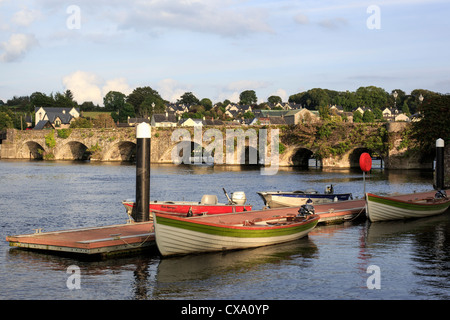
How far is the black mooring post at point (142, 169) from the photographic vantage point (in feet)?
75.5

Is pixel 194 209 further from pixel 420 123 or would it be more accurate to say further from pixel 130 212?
pixel 420 123

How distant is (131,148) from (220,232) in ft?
265

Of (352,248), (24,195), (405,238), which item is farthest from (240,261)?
(24,195)

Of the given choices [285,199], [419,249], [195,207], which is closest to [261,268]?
[419,249]

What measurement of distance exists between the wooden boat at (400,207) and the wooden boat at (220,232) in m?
5.02

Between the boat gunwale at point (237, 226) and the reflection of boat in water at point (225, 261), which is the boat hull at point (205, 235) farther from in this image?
the reflection of boat in water at point (225, 261)

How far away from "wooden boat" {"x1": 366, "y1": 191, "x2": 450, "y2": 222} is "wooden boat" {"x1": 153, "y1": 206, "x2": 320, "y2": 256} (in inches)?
198

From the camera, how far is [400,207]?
29500mm

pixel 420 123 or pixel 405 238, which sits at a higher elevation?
pixel 420 123

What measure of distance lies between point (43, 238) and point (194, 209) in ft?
26.2

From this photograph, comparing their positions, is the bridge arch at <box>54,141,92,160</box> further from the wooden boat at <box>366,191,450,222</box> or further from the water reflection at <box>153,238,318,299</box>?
the water reflection at <box>153,238,318,299</box>

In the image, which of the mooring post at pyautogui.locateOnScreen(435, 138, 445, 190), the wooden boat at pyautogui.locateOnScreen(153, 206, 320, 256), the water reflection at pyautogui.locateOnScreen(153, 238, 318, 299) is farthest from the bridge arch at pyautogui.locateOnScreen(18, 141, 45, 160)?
the water reflection at pyautogui.locateOnScreen(153, 238, 318, 299)

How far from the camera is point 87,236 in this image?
21359mm

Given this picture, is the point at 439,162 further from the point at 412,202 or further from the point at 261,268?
the point at 261,268
